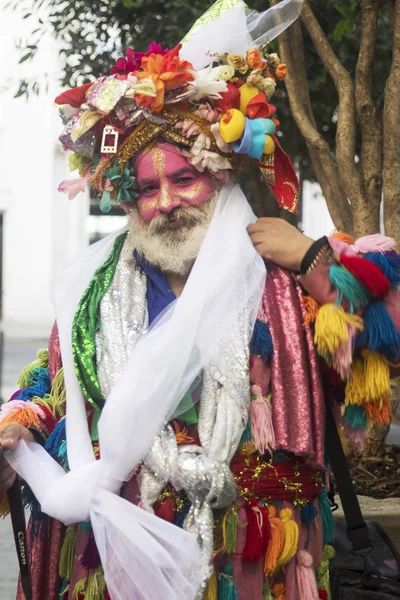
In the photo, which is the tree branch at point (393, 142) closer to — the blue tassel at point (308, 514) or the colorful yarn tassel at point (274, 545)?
the blue tassel at point (308, 514)

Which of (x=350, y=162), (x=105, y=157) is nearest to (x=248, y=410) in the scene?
(x=105, y=157)

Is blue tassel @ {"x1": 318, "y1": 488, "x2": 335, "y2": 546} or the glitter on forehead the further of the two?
blue tassel @ {"x1": 318, "y1": 488, "x2": 335, "y2": 546}

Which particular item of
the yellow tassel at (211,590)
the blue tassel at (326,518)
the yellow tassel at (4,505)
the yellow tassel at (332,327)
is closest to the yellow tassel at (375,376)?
the yellow tassel at (332,327)

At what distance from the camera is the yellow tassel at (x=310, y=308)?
2.93 m

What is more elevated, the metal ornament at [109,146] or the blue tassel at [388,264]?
the metal ornament at [109,146]

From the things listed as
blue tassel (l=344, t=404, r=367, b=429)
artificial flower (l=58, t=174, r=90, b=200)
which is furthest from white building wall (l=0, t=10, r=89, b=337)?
blue tassel (l=344, t=404, r=367, b=429)

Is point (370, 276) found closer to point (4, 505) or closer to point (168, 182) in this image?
point (168, 182)

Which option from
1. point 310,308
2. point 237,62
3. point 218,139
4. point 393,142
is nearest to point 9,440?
point 310,308

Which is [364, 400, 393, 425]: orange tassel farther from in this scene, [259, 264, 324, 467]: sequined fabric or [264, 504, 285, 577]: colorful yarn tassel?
[264, 504, 285, 577]: colorful yarn tassel

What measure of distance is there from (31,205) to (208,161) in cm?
2519

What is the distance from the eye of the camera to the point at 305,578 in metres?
2.95

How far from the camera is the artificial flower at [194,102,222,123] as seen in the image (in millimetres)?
3018

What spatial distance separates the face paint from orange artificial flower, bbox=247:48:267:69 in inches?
12.9

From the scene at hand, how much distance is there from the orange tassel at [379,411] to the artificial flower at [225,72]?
0.98 metres
